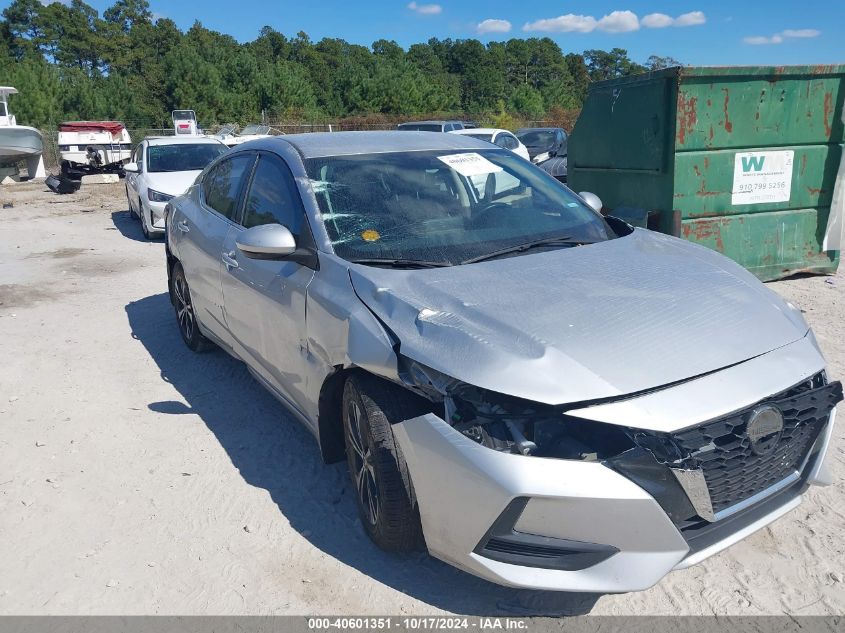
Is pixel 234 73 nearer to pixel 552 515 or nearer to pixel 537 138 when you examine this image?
pixel 537 138

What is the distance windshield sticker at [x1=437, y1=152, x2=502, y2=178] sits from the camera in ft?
13.4

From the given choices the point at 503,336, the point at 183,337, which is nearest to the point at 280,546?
the point at 503,336

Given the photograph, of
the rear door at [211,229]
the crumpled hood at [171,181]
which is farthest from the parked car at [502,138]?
the rear door at [211,229]

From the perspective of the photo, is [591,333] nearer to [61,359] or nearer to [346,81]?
[61,359]

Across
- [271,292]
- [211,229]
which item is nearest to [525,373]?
[271,292]

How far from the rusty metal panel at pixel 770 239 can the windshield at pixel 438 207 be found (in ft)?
11.4

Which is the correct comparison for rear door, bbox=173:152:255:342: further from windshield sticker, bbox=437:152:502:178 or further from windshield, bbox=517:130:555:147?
windshield, bbox=517:130:555:147

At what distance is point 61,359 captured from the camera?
5.97 metres

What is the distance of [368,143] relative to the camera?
4.18 meters

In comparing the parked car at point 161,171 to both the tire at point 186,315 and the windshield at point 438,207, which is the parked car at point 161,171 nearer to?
the tire at point 186,315

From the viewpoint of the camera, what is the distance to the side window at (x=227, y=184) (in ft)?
15.1

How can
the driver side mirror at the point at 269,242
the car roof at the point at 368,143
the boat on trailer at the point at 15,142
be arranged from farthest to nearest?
the boat on trailer at the point at 15,142 → the car roof at the point at 368,143 → the driver side mirror at the point at 269,242

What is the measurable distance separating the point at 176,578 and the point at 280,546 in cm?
44

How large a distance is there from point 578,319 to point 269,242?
1515mm
